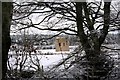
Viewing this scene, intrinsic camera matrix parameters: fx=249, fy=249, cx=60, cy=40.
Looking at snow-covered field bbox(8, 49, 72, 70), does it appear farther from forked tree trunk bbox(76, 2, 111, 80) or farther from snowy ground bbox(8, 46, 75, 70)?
forked tree trunk bbox(76, 2, 111, 80)

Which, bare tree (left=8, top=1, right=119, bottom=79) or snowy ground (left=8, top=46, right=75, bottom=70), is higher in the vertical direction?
bare tree (left=8, top=1, right=119, bottom=79)

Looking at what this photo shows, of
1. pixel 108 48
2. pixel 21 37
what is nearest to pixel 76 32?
pixel 108 48

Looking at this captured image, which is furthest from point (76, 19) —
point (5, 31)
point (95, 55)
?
point (5, 31)

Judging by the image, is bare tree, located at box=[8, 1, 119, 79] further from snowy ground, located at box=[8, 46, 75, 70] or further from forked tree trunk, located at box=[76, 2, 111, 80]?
snowy ground, located at box=[8, 46, 75, 70]

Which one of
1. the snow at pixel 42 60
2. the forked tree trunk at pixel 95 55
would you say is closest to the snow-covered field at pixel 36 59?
the snow at pixel 42 60

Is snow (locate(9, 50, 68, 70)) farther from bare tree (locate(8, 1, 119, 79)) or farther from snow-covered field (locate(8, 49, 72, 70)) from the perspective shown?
bare tree (locate(8, 1, 119, 79))

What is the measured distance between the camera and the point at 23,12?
6.03 feet

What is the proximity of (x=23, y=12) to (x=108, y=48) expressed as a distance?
2.20 ft

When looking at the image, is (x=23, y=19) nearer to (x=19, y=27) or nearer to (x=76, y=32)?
(x=19, y=27)

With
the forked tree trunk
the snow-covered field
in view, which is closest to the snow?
the snow-covered field

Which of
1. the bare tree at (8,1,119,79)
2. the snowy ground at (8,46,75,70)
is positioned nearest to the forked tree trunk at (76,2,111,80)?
the bare tree at (8,1,119,79)

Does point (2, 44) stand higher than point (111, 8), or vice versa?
point (111, 8)

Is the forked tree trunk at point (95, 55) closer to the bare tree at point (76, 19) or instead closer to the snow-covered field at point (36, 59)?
the bare tree at point (76, 19)

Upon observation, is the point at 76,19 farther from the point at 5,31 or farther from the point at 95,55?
the point at 5,31
